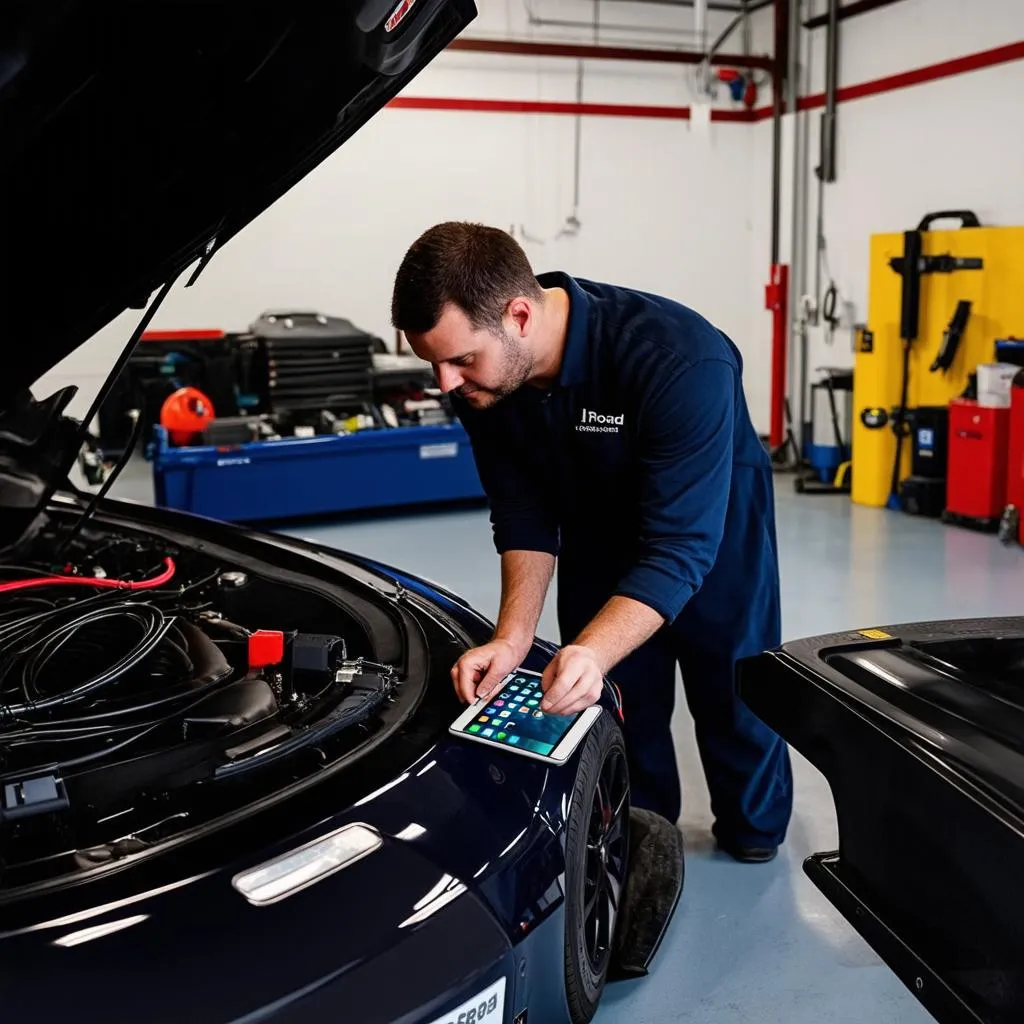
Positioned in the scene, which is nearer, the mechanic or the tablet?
the tablet

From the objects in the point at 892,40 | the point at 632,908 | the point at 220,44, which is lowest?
the point at 632,908

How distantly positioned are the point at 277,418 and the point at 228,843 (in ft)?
14.6

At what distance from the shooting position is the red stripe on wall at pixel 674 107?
5.86 m

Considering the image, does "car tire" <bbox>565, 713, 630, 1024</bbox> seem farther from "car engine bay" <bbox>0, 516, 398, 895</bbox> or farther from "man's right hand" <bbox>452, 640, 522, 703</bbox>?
"car engine bay" <bbox>0, 516, 398, 895</bbox>

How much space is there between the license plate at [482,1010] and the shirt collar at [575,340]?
37.2 inches

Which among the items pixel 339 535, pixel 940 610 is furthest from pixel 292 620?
pixel 339 535

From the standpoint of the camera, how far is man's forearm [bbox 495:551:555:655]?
5.29ft

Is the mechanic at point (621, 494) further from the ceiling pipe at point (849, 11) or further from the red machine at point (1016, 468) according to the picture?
the ceiling pipe at point (849, 11)

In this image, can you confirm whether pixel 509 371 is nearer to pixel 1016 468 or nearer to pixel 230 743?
pixel 230 743

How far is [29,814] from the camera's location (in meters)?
1.02

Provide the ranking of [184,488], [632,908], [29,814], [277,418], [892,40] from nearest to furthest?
[29,814]
[632,908]
[184,488]
[277,418]
[892,40]

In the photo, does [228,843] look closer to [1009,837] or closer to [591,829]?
[591,829]

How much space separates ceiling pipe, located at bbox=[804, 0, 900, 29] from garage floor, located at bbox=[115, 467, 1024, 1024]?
3420mm


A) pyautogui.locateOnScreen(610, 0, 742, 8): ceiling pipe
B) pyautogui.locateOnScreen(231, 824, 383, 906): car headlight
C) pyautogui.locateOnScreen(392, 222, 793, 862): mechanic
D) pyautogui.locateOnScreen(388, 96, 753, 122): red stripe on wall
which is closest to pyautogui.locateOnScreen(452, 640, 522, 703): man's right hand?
pyautogui.locateOnScreen(392, 222, 793, 862): mechanic
